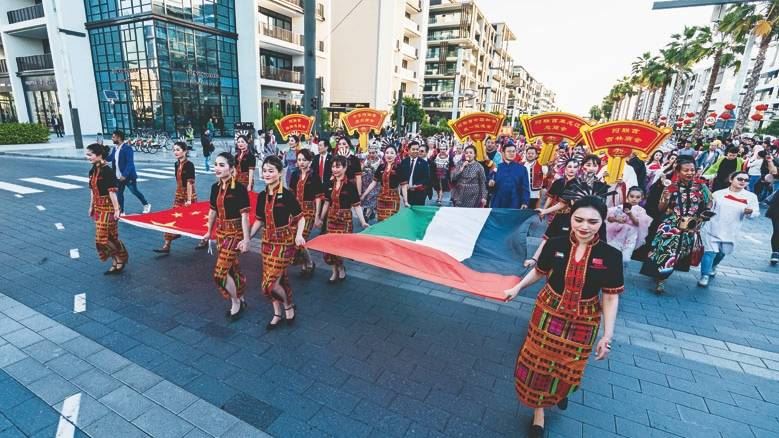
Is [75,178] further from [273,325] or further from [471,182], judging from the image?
[471,182]

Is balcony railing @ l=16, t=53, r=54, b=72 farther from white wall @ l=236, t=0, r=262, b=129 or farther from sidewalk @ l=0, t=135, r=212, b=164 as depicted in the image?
white wall @ l=236, t=0, r=262, b=129

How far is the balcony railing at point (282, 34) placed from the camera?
3158 cm

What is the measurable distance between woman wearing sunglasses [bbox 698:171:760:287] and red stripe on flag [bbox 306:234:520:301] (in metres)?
4.56

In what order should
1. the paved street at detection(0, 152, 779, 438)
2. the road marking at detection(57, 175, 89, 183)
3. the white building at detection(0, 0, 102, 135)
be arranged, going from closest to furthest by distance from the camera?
the paved street at detection(0, 152, 779, 438)
the road marking at detection(57, 175, 89, 183)
the white building at detection(0, 0, 102, 135)

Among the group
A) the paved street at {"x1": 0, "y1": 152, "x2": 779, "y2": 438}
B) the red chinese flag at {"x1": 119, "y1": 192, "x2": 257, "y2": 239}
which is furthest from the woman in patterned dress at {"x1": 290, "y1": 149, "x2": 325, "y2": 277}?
the paved street at {"x1": 0, "y1": 152, "x2": 779, "y2": 438}

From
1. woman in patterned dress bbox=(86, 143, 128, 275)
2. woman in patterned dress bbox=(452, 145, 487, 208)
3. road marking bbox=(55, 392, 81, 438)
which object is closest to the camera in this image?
road marking bbox=(55, 392, 81, 438)

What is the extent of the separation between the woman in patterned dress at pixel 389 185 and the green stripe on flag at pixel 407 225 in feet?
4.19

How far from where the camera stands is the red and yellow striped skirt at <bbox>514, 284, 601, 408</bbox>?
2.86 m

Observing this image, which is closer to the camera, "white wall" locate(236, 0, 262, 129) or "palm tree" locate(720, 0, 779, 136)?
"palm tree" locate(720, 0, 779, 136)

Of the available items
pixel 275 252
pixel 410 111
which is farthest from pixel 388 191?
pixel 410 111

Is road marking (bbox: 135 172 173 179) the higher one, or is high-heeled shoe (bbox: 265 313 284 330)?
high-heeled shoe (bbox: 265 313 284 330)

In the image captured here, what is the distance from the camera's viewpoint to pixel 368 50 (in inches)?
1630

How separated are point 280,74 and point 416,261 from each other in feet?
114

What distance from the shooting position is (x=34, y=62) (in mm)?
30078
